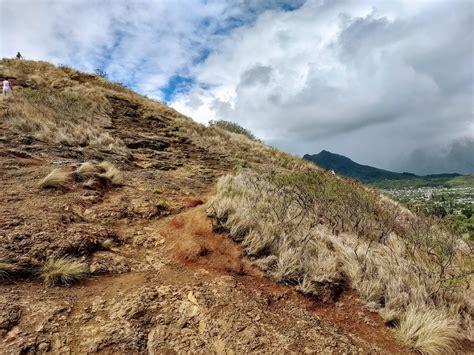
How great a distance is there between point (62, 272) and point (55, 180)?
340cm

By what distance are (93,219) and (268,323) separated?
4.00 m

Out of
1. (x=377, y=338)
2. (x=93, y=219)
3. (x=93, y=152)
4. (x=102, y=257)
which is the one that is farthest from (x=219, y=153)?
(x=377, y=338)

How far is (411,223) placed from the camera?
9.19m

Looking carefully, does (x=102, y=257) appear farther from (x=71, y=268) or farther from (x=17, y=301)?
(x=17, y=301)

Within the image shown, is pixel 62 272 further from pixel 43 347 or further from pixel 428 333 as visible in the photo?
pixel 428 333

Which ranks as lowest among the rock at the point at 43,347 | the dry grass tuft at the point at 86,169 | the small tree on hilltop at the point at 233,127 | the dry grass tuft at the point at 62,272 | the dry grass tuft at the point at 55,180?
the rock at the point at 43,347

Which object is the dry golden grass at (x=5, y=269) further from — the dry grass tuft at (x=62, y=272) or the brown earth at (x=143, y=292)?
the dry grass tuft at (x=62, y=272)

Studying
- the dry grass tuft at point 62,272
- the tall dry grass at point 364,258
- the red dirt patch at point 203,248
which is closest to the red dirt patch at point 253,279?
the red dirt patch at point 203,248

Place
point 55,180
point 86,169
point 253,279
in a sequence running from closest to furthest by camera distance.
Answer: point 253,279 < point 55,180 < point 86,169

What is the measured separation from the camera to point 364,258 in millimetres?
6551

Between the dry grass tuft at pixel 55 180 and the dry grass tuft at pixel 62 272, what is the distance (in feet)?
9.88

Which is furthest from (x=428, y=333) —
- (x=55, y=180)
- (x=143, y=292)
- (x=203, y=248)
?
(x=55, y=180)

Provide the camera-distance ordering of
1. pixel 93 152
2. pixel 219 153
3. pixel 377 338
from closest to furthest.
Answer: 1. pixel 377 338
2. pixel 93 152
3. pixel 219 153

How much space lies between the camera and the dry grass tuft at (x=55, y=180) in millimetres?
7613
